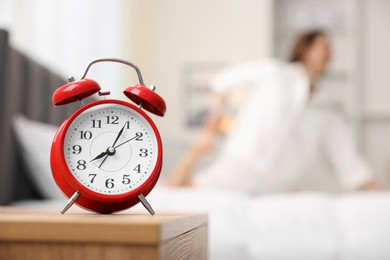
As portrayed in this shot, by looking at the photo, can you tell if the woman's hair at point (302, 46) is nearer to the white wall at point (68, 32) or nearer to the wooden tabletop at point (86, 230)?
the white wall at point (68, 32)

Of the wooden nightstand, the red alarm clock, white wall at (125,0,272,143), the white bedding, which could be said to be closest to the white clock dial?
the red alarm clock

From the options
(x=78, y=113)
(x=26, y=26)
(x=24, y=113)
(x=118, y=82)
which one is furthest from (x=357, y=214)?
(x=118, y=82)

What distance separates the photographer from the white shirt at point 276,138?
300 centimetres

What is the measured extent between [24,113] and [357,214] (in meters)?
1.37

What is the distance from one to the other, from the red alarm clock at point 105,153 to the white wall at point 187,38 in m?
3.59

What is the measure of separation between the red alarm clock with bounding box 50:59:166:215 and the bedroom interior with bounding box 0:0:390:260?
0.85m

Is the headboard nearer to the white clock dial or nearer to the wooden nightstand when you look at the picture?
the white clock dial

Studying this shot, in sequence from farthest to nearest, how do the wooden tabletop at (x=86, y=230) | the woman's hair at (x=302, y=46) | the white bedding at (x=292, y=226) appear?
1. the woman's hair at (x=302, y=46)
2. the white bedding at (x=292, y=226)
3. the wooden tabletop at (x=86, y=230)

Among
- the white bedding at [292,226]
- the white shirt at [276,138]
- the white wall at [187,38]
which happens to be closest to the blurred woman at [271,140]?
the white shirt at [276,138]

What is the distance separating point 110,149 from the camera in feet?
3.30

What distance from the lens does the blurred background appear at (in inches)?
182

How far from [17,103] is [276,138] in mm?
1283

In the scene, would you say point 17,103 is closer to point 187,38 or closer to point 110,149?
point 110,149

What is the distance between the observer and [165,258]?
826 millimetres
